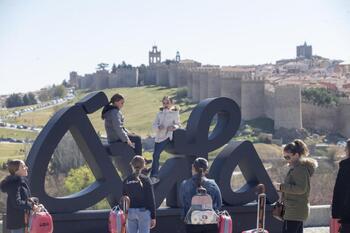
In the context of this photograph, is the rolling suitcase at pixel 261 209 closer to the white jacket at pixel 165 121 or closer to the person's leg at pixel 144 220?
the person's leg at pixel 144 220

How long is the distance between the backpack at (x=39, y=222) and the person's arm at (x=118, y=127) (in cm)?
234

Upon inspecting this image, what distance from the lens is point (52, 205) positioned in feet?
30.1

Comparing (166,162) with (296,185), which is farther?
(166,162)

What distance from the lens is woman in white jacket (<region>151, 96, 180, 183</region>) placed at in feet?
32.3

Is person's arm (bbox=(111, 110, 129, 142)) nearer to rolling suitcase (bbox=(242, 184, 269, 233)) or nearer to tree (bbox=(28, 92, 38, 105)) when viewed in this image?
rolling suitcase (bbox=(242, 184, 269, 233))

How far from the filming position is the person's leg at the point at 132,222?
743cm

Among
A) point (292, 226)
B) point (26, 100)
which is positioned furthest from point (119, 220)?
point (26, 100)

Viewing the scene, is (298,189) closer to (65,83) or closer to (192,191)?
(192,191)

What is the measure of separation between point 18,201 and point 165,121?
3.15m

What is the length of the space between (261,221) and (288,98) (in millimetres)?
61946

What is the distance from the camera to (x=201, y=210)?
22.9ft

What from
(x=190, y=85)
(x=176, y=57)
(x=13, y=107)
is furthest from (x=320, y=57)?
(x=190, y=85)

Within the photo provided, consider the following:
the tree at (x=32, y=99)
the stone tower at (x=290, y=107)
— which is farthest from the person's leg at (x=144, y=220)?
the tree at (x=32, y=99)

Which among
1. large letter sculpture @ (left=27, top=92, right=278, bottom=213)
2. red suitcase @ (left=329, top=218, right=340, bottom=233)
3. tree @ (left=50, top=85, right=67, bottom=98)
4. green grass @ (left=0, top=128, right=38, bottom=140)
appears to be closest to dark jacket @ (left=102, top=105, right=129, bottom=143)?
large letter sculpture @ (left=27, top=92, right=278, bottom=213)
